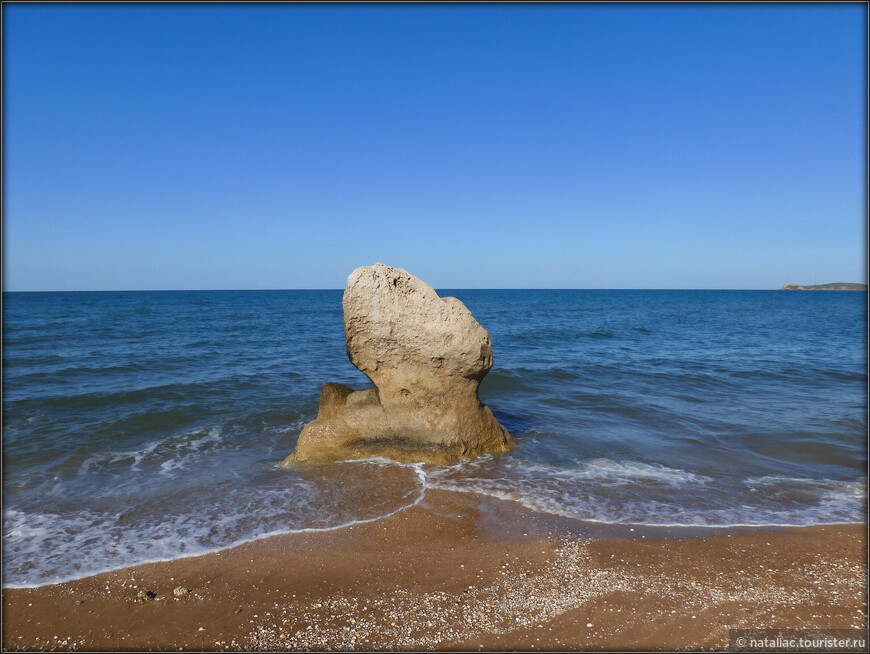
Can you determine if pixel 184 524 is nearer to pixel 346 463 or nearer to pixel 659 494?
pixel 346 463

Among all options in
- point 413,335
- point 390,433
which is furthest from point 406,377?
point 390,433

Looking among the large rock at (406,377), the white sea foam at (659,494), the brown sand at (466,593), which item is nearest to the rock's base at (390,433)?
the large rock at (406,377)

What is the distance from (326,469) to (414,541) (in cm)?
275

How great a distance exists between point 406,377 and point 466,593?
4395 mm

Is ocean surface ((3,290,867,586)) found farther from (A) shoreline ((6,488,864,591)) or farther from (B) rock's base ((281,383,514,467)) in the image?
(B) rock's base ((281,383,514,467))

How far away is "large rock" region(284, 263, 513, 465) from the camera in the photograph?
877 cm

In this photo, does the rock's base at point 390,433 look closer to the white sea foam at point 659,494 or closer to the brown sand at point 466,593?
the white sea foam at point 659,494

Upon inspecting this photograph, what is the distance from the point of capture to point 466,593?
16.4 ft

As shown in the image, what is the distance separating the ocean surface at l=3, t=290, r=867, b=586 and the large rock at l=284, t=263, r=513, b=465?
46 centimetres

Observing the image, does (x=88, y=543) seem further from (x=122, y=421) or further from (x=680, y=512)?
(x=680, y=512)

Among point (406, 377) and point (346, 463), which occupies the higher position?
point (406, 377)

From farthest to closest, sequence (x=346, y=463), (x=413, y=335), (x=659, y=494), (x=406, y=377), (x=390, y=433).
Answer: (x=390, y=433), (x=406, y=377), (x=413, y=335), (x=346, y=463), (x=659, y=494)

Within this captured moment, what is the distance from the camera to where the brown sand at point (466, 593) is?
173 inches

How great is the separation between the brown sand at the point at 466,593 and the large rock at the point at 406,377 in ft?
8.46
